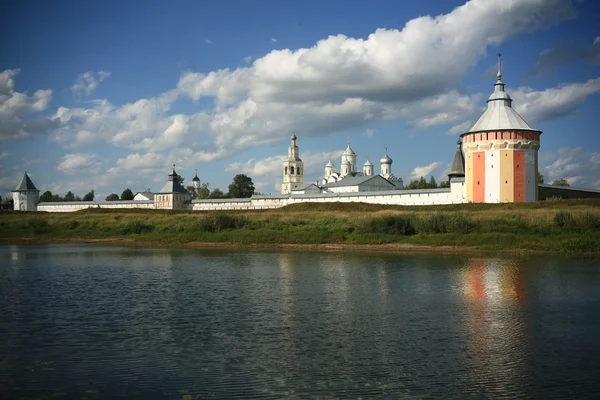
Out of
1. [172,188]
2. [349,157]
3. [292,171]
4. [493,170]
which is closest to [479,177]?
[493,170]

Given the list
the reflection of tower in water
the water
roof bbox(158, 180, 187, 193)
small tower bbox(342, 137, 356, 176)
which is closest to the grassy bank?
the water

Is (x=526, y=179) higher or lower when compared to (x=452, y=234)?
higher

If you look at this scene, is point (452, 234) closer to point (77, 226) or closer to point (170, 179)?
point (77, 226)

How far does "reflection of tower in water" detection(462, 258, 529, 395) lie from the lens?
697 cm

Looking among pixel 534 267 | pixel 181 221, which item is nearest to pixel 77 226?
pixel 181 221

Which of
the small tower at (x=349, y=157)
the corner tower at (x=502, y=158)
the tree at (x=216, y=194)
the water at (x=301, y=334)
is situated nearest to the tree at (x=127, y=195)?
the tree at (x=216, y=194)

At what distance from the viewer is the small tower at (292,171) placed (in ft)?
247

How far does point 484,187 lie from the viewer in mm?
37344

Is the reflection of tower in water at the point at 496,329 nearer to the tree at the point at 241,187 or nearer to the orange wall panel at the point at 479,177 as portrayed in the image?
the orange wall panel at the point at 479,177

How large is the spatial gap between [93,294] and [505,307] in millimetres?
8769

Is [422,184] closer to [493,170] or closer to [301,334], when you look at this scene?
[493,170]

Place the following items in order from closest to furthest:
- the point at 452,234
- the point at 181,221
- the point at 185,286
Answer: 1. the point at 185,286
2. the point at 452,234
3. the point at 181,221

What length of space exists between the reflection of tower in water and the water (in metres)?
0.03

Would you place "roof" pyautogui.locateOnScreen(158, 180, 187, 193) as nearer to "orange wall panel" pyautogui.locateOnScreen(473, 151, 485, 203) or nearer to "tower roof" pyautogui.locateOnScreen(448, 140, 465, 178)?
"tower roof" pyautogui.locateOnScreen(448, 140, 465, 178)
